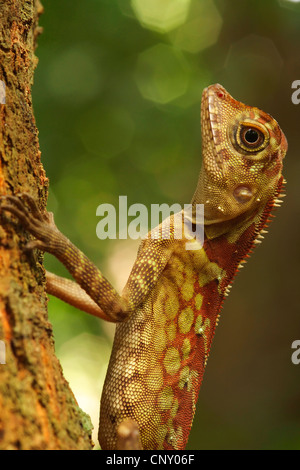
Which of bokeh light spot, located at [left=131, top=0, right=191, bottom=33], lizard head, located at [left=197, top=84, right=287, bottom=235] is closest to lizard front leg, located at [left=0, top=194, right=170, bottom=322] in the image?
lizard head, located at [left=197, top=84, right=287, bottom=235]

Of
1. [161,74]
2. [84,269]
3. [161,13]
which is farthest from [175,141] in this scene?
[84,269]

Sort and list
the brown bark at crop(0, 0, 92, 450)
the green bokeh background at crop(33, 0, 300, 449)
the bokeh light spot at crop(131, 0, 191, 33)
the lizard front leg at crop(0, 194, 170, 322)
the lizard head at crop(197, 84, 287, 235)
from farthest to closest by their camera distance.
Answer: the bokeh light spot at crop(131, 0, 191, 33), the green bokeh background at crop(33, 0, 300, 449), the lizard head at crop(197, 84, 287, 235), the lizard front leg at crop(0, 194, 170, 322), the brown bark at crop(0, 0, 92, 450)

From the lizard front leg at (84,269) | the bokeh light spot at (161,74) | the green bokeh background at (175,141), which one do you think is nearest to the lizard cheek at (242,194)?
the lizard front leg at (84,269)

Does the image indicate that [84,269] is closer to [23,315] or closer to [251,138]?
[23,315]

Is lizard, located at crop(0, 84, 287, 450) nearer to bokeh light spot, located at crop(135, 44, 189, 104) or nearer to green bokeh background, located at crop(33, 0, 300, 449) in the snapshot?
green bokeh background, located at crop(33, 0, 300, 449)

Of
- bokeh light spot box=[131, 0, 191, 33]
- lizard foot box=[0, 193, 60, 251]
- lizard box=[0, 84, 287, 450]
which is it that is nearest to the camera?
Answer: lizard foot box=[0, 193, 60, 251]

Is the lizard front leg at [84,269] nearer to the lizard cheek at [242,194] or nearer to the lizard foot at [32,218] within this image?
the lizard foot at [32,218]
